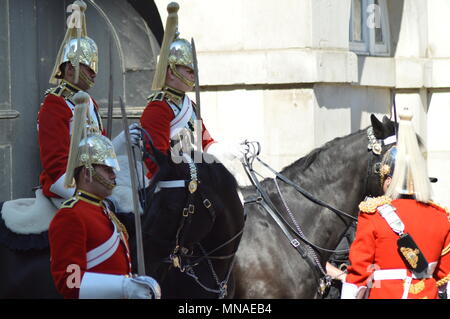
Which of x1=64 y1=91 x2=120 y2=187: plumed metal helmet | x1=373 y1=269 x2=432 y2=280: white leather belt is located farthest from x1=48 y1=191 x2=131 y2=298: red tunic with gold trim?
x1=373 y1=269 x2=432 y2=280: white leather belt

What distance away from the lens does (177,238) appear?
5609mm

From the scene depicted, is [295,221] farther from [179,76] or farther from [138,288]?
[138,288]

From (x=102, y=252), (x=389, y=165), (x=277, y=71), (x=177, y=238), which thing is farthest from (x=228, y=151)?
(x=277, y=71)

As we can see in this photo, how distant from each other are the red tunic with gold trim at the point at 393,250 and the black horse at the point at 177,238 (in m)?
0.86

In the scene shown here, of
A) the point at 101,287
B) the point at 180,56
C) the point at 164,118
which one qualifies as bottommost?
the point at 101,287

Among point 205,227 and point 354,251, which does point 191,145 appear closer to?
point 205,227

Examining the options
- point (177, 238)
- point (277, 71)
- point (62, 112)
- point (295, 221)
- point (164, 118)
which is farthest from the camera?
point (277, 71)

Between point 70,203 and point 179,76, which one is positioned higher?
point 179,76

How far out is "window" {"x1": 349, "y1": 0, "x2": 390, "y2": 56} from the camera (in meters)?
10.8

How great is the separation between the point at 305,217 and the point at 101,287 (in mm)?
2627

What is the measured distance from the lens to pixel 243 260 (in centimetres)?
668

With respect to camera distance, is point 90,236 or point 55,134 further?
point 55,134

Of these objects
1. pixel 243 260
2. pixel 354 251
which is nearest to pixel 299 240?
pixel 243 260

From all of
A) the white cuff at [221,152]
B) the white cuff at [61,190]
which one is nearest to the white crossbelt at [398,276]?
the white cuff at [221,152]
